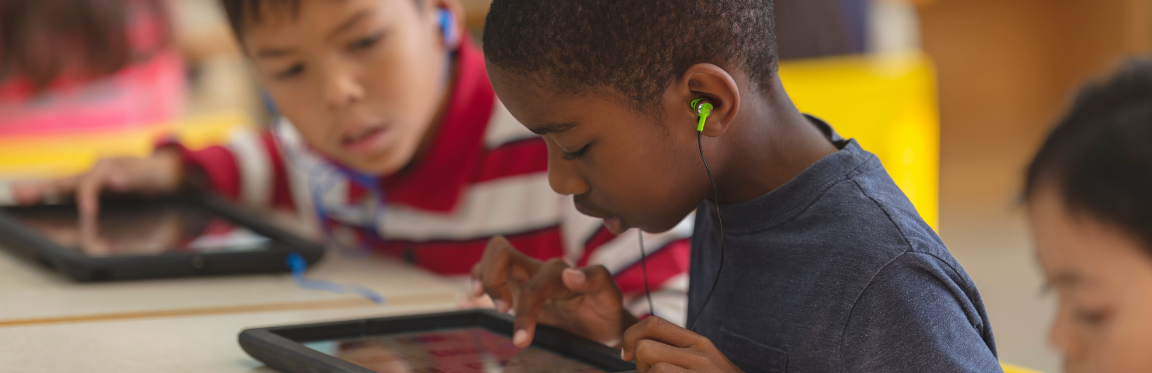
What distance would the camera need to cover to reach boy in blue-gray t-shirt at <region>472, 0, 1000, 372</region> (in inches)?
18.2

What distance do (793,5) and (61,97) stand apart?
5.61 feet

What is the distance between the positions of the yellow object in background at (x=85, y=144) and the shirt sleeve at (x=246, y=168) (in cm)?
26

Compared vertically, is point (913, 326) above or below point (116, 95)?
below

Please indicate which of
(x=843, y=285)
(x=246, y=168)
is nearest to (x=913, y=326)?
(x=843, y=285)

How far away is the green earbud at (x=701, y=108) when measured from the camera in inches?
19.7

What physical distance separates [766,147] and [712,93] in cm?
6

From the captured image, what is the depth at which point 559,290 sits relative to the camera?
0.61 metres

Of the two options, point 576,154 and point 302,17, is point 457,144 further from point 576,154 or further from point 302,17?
point 576,154

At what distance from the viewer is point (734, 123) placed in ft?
1.75

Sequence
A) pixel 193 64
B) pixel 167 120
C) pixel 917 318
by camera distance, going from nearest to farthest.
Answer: pixel 917 318
pixel 167 120
pixel 193 64

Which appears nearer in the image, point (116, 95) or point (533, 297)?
point (533, 297)

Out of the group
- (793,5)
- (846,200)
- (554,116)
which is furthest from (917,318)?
(793,5)

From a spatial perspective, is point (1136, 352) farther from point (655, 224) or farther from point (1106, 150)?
point (655, 224)

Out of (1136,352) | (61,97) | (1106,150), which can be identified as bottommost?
(1136,352)
